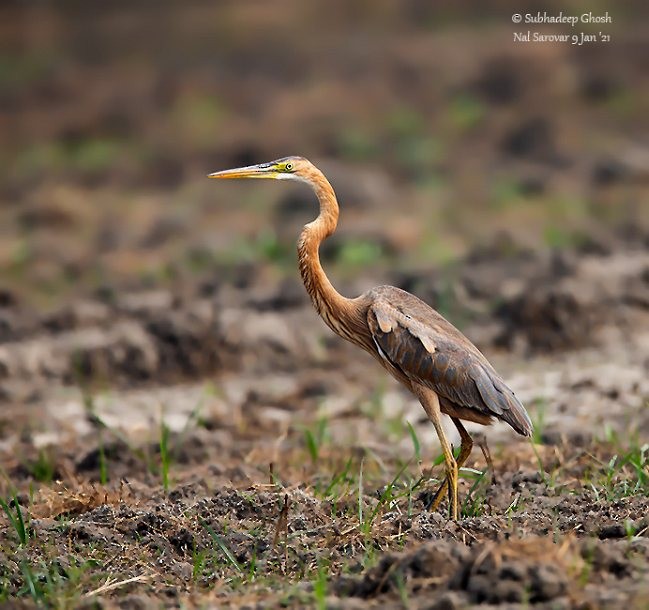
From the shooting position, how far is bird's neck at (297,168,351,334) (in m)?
6.59

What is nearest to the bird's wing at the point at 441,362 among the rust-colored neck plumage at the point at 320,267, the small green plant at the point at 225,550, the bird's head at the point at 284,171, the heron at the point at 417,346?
the heron at the point at 417,346

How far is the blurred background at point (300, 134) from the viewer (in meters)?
15.4

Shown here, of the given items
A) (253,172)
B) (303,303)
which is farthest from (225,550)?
(303,303)

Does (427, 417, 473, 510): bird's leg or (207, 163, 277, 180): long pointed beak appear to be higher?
(207, 163, 277, 180): long pointed beak

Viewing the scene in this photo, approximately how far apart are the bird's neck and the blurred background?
23.7ft

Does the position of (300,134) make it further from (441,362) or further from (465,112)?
(441,362)

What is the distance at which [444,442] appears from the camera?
6191mm

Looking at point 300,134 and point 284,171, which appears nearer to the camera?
point 284,171

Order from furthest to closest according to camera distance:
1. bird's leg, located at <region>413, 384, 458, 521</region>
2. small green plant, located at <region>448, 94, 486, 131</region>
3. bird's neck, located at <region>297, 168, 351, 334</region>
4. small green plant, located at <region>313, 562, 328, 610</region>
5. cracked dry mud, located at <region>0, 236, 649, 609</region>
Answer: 1. small green plant, located at <region>448, 94, 486, 131</region>
2. bird's neck, located at <region>297, 168, 351, 334</region>
3. bird's leg, located at <region>413, 384, 458, 521</region>
4. cracked dry mud, located at <region>0, 236, 649, 609</region>
5. small green plant, located at <region>313, 562, 328, 610</region>

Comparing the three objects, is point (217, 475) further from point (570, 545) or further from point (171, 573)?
point (570, 545)

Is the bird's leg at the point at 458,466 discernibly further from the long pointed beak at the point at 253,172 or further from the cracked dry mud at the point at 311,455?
the long pointed beak at the point at 253,172

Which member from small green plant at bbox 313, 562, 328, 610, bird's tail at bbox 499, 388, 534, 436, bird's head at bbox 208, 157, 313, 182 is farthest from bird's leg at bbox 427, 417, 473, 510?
bird's head at bbox 208, 157, 313, 182

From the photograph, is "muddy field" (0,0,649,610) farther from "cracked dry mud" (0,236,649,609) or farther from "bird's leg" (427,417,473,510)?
"bird's leg" (427,417,473,510)

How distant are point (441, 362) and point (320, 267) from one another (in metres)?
0.79
